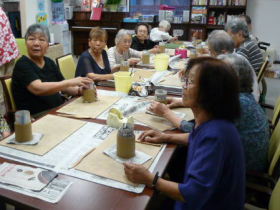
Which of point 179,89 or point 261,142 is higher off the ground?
point 179,89

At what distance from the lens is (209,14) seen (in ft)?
20.2

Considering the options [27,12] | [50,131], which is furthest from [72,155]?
[27,12]

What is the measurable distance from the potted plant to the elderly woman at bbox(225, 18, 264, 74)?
4.06 metres

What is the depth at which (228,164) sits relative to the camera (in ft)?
3.13

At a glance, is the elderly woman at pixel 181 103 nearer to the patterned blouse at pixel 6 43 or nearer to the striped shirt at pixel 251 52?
the striped shirt at pixel 251 52

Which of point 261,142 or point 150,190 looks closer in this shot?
point 150,190

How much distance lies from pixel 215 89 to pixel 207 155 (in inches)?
8.9

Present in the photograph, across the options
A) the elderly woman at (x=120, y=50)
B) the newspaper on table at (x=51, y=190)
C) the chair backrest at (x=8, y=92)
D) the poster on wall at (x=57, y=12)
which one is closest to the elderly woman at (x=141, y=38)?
the elderly woman at (x=120, y=50)

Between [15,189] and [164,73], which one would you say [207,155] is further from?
[164,73]

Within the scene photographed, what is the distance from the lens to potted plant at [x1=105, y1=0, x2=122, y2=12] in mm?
6723

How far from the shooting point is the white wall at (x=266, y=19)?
19.2ft

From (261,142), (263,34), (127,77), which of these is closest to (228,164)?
(261,142)

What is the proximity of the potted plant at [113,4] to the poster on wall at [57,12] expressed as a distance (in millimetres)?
1150

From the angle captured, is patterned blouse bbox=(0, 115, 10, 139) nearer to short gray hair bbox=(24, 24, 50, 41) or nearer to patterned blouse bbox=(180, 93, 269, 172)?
short gray hair bbox=(24, 24, 50, 41)
